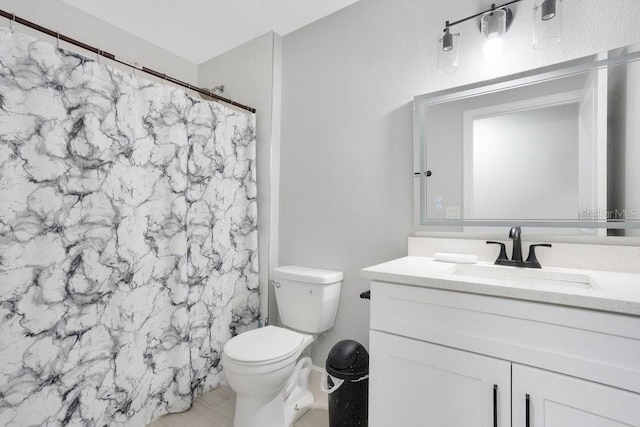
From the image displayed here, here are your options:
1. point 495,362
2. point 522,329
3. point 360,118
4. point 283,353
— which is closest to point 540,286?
point 522,329

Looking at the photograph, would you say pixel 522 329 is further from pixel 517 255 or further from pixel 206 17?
pixel 206 17

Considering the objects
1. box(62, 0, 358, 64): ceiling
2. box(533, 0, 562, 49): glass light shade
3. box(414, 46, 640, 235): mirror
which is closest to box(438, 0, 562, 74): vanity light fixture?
box(533, 0, 562, 49): glass light shade

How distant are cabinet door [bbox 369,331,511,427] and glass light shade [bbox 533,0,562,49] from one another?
1298 mm

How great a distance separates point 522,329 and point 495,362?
13cm

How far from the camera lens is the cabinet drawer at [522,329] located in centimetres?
78

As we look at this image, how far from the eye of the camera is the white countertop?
0.79m

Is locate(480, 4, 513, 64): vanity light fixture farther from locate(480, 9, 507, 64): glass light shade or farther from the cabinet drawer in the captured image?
the cabinet drawer

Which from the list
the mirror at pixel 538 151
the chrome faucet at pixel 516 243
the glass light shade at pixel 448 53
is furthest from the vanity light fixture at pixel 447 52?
the chrome faucet at pixel 516 243

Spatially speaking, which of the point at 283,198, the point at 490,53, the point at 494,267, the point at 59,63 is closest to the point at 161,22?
the point at 59,63

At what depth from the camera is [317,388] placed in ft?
6.32

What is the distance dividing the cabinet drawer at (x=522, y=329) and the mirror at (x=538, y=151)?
614mm

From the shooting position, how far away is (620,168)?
46.9 inches

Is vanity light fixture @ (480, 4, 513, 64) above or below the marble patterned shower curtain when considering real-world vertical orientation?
above

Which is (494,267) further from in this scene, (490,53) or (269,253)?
(269,253)
